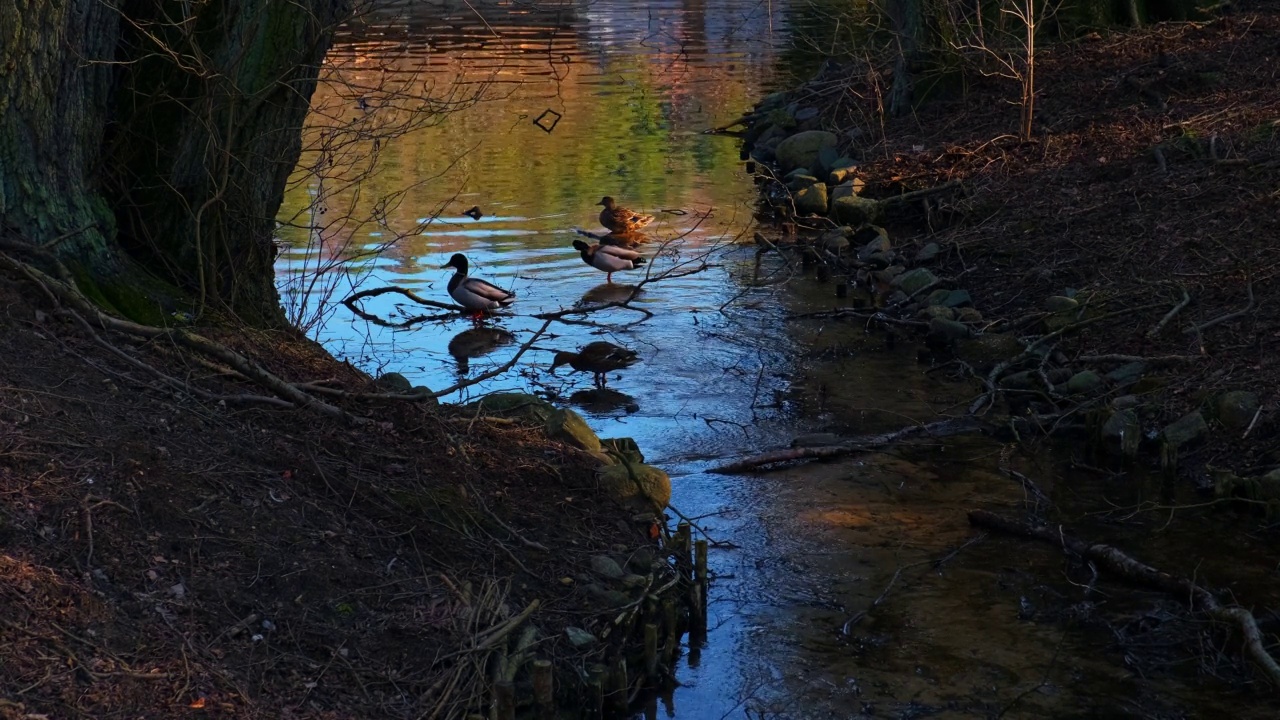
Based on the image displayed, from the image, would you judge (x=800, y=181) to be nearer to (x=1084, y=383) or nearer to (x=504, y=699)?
(x=1084, y=383)

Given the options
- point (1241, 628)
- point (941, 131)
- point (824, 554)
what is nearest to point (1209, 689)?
point (1241, 628)

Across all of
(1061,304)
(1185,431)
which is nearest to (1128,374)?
(1185,431)

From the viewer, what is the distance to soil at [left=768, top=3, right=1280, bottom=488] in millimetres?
8992

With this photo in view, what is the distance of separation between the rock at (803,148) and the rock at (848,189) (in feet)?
7.59

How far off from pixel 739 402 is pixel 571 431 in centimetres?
267

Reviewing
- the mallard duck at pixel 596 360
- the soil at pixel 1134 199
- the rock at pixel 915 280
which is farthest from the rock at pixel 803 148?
the mallard duck at pixel 596 360

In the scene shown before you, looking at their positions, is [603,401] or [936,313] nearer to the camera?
[603,401]

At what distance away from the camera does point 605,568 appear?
6086 millimetres

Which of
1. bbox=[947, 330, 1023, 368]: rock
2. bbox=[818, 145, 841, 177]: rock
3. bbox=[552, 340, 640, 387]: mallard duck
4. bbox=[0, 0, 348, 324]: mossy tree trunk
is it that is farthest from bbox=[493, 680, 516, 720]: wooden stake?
bbox=[818, 145, 841, 177]: rock

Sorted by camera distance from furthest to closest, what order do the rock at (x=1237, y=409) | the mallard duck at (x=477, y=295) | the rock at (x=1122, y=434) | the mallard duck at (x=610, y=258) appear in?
the mallard duck at (x=610, y=258), the mallard duck at (x=477, y=295), the rock at (x=1122, y=434), the rock at (x=1237, y=409)

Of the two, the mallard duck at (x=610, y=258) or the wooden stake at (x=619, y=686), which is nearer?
the wooden stake at (x=619, y=686)

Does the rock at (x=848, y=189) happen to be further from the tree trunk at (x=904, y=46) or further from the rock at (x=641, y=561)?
the rock at (x=641, y=561)

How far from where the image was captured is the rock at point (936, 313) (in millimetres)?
11000

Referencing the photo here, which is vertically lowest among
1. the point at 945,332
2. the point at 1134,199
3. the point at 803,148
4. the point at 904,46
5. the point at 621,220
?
the point at 945,332
